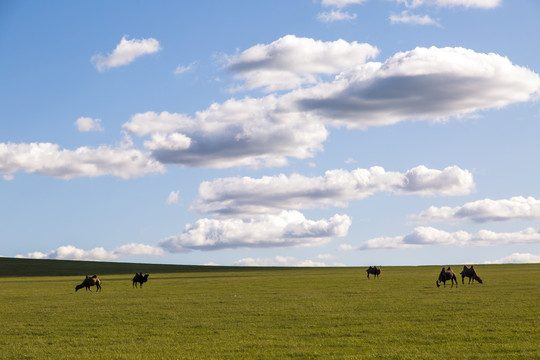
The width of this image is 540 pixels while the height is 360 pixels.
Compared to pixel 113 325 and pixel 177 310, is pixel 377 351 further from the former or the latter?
pixel 177 310

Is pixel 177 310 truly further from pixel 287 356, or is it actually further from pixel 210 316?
pixel 287 356

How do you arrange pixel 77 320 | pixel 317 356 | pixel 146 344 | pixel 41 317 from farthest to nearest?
pixel 41 317 < pixel 77 320 < pixel 146 344 < pixel 317 356

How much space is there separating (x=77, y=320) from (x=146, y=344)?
8.65 meters

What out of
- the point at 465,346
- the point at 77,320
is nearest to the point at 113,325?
the point at 77,320

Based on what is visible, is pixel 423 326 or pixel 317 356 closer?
pixel 317 356

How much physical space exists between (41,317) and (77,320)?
10.1ft

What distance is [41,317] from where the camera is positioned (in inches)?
1105

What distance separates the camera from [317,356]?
16484 mm

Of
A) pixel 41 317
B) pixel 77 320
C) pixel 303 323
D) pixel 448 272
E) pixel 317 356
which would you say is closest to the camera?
pixel 317 356

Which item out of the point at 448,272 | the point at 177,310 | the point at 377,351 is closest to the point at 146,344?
the point at 377,351

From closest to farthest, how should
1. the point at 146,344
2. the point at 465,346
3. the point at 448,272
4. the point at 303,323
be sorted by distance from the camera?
1. the point at 465,346
2. the point at 146,344
3. the point at 303,323
4. the point at 448,272

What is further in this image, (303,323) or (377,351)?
(303,323)

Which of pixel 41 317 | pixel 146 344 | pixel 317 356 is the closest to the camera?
pixel 317 356

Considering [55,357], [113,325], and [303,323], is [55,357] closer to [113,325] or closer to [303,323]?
[113,325]
